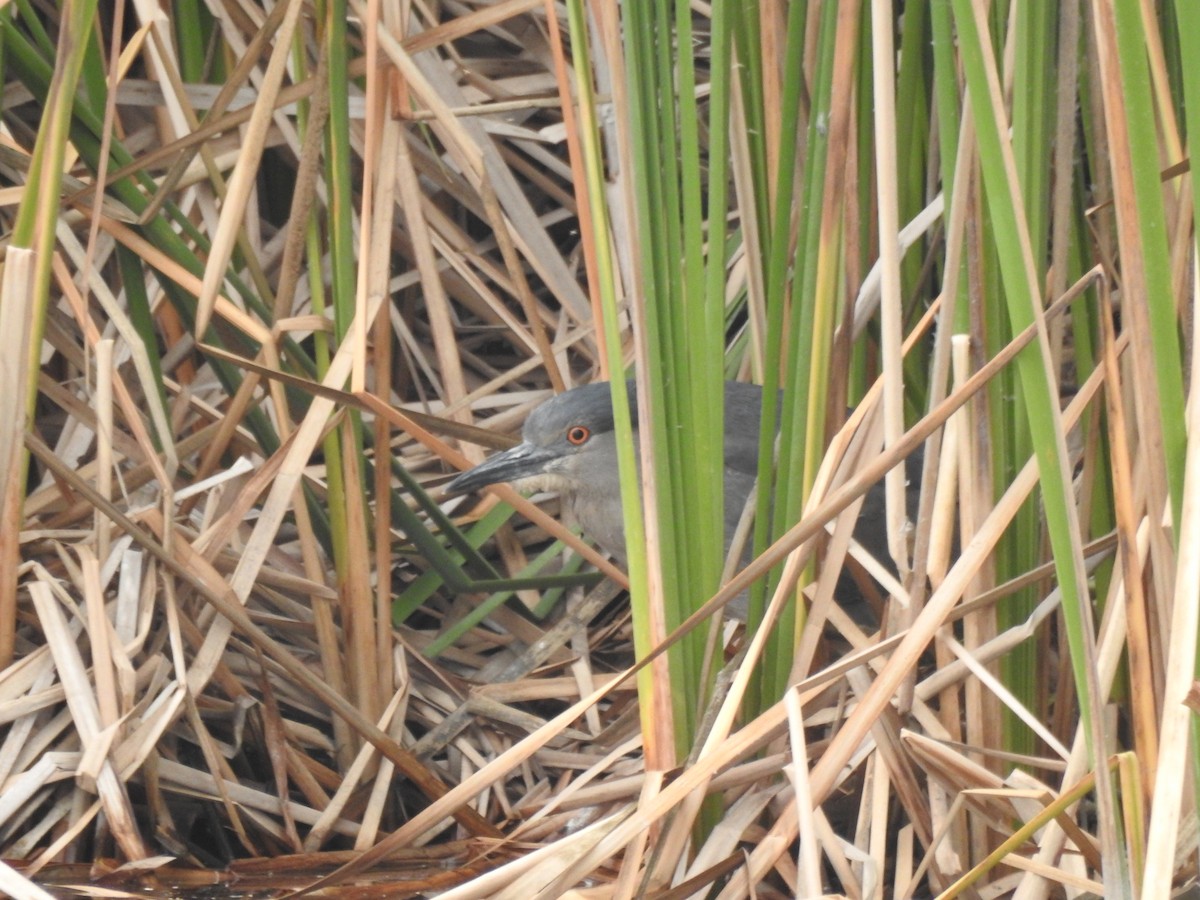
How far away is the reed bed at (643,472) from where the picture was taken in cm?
139

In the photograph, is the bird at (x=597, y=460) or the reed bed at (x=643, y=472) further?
the bird at (x=597, y=460)

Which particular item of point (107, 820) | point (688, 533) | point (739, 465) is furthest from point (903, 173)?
point (107, 820)

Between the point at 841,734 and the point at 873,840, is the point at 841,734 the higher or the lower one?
the higher one

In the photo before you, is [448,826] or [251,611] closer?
[448,826]

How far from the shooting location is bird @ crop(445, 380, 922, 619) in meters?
2.69

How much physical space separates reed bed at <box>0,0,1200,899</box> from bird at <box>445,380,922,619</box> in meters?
0.12

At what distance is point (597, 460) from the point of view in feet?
9.07

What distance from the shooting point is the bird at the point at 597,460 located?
2.69 meters

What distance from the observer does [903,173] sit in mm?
1894

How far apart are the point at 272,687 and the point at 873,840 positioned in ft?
3.63

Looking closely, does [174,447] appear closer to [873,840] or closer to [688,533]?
[688,533]

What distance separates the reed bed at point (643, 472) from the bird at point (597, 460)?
4.9 inches

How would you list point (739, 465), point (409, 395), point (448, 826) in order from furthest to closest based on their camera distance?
point (409, 395) < point (739, 465) < point (448, 826)

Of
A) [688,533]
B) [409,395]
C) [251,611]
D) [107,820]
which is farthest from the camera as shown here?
[409,395]
